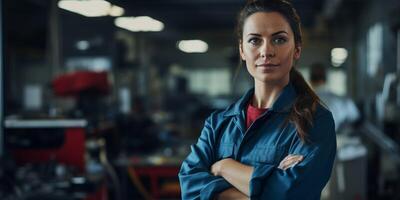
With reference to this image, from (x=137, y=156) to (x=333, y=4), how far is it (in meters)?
3.94

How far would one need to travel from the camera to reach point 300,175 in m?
1.46

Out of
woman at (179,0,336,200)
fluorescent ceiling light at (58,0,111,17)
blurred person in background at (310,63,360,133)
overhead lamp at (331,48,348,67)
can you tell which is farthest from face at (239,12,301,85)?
overhead lamp at (331,48,348,67)

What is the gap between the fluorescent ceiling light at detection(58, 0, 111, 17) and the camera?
7.13 meters

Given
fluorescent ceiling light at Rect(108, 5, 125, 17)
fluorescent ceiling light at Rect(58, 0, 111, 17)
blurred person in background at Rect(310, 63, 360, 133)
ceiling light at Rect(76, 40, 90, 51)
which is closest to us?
blurred person in background at Rect(310, 63, 360, 133)

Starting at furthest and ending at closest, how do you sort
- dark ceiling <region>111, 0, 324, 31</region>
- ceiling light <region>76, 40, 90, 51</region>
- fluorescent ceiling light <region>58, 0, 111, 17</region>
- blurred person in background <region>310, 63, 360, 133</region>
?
dark ceiling <region>111, 0, 324, 31</region> < ceiling light <region>76, 40, 90, 51</region> < fluorescent ceiling light <region>58, 0, 111, 17</region> < blurred person in background <region>310, 63, 360, 133</region>

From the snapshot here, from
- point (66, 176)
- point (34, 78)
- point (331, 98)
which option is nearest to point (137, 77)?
point (34, 78)

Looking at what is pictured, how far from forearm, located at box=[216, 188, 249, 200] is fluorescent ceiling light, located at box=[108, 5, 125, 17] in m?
6.57

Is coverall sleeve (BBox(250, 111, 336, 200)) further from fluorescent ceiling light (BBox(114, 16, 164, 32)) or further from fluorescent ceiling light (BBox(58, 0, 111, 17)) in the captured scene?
fluorescent ceiling light (BBox(114, 16, 164, 32))

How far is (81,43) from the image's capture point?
25.3 ft

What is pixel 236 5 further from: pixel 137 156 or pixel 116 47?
pixel 137 156

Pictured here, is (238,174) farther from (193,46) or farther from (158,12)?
(193,46)

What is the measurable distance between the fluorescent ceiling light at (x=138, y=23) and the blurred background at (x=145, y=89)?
0.04m

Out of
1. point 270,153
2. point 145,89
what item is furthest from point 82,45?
point 270,153

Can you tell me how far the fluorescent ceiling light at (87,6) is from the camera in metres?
7.13
